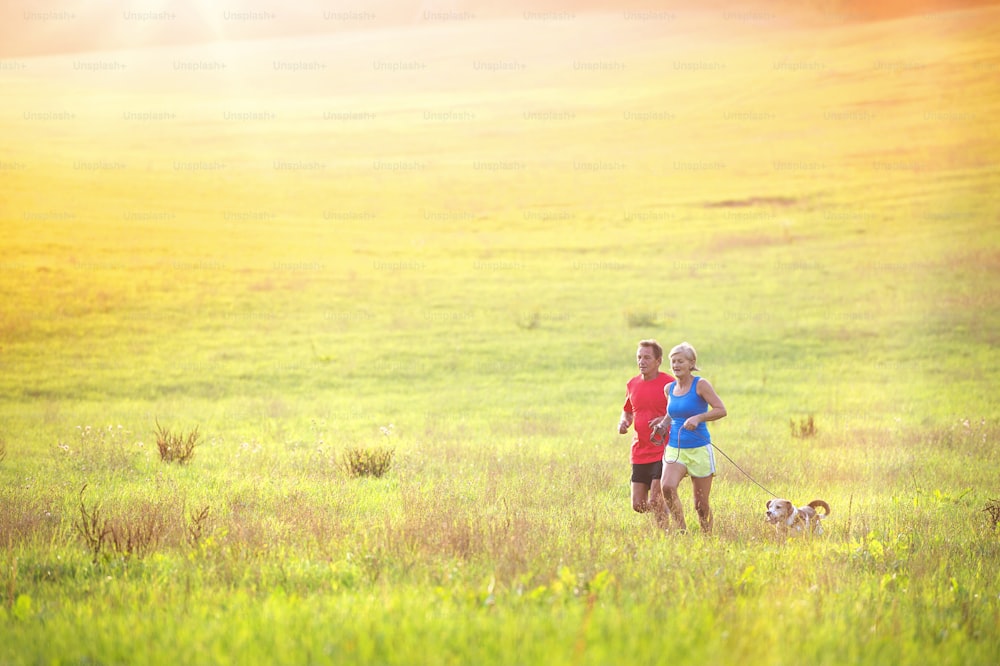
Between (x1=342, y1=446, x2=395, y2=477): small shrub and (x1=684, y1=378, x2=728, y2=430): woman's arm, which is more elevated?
(x1=684, y1=378, x2=728, y2=430): woman's arm

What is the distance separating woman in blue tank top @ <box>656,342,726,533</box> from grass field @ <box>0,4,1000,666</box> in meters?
0.31

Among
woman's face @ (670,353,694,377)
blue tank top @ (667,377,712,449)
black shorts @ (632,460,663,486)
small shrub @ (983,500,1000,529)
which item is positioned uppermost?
woman's face @ (670,353,694,377)

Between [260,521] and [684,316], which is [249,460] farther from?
[684,316]

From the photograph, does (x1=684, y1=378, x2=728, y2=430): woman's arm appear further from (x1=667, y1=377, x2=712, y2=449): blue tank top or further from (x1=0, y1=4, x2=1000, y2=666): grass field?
(x1=0, y1=4, x2=1000, y2=666): grass field

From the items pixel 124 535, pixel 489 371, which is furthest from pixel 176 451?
pixel 489 371

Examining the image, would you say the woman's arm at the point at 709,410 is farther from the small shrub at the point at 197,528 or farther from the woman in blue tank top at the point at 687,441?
the small shrub at the point at 197,528

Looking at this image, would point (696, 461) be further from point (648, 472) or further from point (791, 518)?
point (791, 518)

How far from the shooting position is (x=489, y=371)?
71.8 ft

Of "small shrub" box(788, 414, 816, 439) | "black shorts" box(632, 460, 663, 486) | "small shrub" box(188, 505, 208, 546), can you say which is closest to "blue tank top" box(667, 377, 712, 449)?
"black shorts" box(632, 460, 663, 486)

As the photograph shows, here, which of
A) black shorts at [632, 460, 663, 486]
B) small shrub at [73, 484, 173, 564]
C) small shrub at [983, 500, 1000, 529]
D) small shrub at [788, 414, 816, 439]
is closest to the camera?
small shrub at [73, 484, 173, 564]

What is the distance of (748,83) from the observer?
87375 millimetres

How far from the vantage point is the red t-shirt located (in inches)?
342

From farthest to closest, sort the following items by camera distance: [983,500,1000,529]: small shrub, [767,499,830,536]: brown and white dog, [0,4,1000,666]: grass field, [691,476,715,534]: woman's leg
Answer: [983,500,1000,529]: small shrub, [691,476,715,534]: woman's leg, [767,499,830,536]: brown and white dog, [0,4,1000,666]: grass field

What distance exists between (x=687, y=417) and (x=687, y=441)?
205 mm
